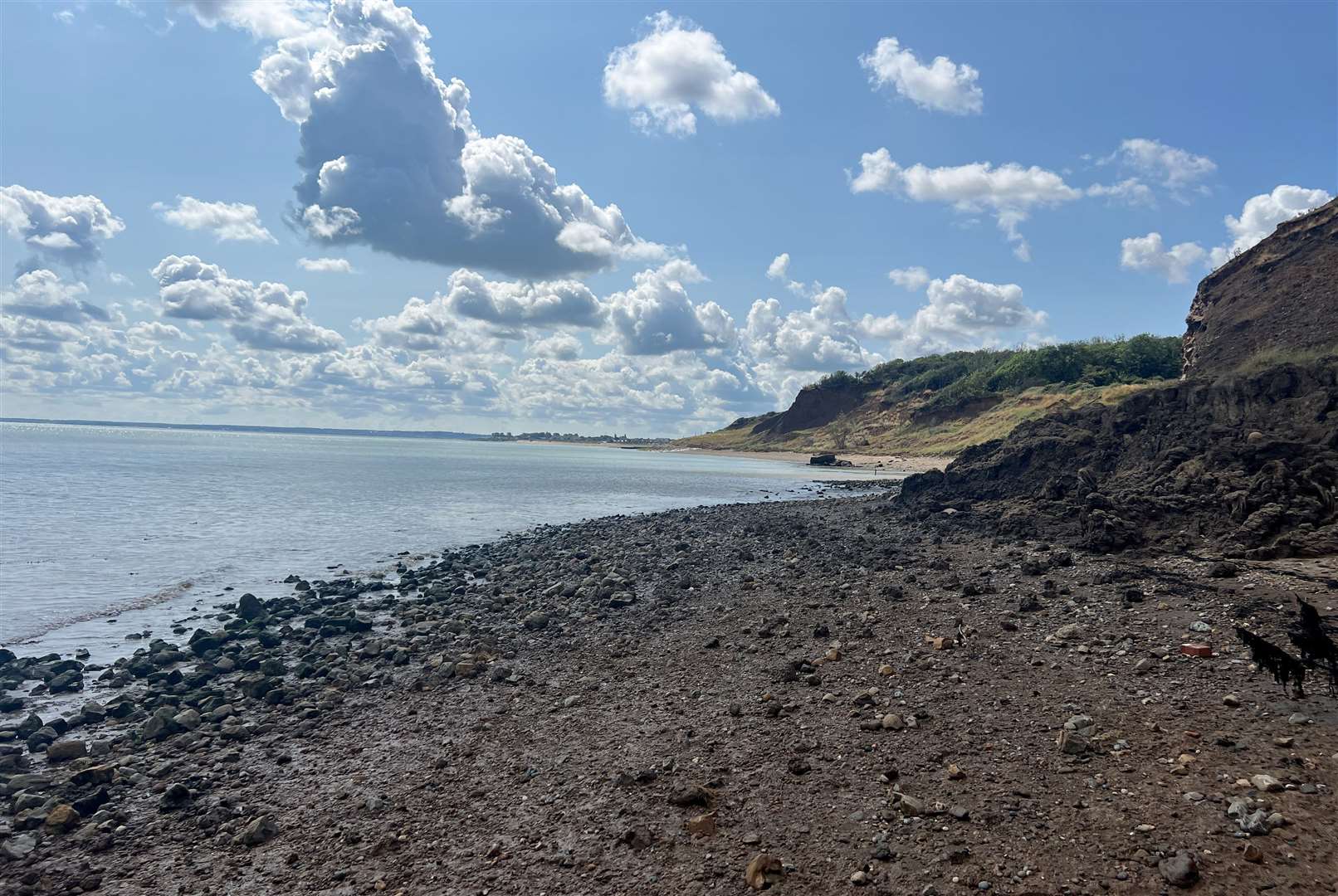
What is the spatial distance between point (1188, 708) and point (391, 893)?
8.35 m

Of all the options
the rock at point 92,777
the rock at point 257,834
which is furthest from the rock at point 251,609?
the rock at point 257,834

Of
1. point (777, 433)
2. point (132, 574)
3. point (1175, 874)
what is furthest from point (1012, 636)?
point (777, 433)

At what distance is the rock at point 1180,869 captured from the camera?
535cm

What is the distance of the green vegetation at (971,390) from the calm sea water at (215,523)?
98.1 ft

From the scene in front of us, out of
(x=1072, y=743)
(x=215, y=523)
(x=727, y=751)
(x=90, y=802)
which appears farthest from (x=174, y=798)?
(x=215, y=523)

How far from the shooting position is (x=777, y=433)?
16875 centimetres

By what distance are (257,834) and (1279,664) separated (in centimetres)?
1126

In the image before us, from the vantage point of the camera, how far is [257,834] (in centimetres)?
784

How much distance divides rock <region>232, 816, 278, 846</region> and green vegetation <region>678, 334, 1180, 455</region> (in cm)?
6744

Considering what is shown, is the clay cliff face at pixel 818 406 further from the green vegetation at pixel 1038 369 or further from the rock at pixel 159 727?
the rock at pixel 159 727

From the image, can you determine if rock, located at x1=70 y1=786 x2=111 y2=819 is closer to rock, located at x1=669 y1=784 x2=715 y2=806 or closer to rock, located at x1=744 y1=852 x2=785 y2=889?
rock, located at x1=669 y1=784 x2=715 y2=806

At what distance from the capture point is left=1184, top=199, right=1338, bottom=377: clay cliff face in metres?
24.8

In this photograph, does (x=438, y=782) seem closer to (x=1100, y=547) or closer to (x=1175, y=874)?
(x=1175, y=874)

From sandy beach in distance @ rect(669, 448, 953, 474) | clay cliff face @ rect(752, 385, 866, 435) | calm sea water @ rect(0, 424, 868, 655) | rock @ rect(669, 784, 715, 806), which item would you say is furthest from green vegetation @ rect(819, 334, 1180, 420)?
rock @ rect(669, 784, 715, 806)
